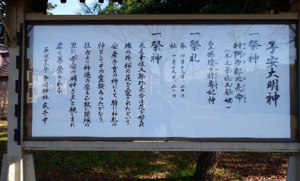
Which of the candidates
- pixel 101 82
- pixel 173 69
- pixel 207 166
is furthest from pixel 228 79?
pixel 207 166

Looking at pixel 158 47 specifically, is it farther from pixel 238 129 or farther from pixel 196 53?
pixel 238 129

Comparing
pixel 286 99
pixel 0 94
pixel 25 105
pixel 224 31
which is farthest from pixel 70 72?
pixel 0 94

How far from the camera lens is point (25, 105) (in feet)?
11.3

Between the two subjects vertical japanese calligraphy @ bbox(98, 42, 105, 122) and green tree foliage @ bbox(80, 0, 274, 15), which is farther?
green tree foliage @ bbox(80, 0, 274, 15)

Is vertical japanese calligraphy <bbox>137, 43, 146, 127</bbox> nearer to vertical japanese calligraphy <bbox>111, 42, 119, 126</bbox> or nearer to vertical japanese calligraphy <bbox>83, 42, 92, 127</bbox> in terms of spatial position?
vertical japanese calligraphy <bbox>111, 42, 119, 126</bbox>

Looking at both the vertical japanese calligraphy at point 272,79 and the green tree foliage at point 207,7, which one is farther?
the green tree foliage at point 207,7

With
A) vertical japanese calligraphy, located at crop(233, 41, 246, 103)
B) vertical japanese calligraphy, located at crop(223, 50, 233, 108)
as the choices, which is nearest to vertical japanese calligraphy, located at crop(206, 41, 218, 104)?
vertical japanese calligraphy, located at crop(223, 50, 233, 108)

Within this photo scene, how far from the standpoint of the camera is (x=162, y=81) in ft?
11.2

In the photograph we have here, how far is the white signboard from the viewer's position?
11.2ft

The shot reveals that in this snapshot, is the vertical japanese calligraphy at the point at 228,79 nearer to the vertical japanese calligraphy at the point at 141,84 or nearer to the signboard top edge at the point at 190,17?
the signboard top edge at the point at 190,17

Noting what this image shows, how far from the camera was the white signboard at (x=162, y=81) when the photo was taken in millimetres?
3400

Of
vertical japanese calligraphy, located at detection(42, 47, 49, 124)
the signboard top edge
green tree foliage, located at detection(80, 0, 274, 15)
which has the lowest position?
vertical japanese calligraphy, located at detection(42, 47, 49, 124)

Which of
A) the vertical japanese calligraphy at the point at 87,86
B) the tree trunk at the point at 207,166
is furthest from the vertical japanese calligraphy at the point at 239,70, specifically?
the vertical japanese calligraphy at the point at 87,86

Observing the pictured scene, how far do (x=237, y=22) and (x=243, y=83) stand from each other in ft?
2.86
